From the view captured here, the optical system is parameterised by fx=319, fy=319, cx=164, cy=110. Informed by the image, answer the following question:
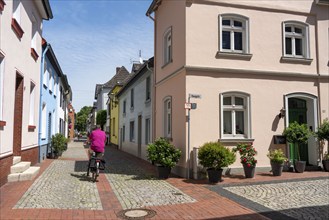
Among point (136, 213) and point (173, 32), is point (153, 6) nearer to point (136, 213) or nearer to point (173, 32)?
point (173, 32)

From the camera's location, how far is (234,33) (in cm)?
1216

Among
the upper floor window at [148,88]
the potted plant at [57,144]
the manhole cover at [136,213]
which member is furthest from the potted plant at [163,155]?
the potted plant at [57,144]

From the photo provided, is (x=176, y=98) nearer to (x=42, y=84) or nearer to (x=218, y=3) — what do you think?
(x=218, y=3)

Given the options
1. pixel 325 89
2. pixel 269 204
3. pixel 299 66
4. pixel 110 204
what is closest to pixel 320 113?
pixel 325 89

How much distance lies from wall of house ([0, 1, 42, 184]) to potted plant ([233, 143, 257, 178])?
7225 millimetres

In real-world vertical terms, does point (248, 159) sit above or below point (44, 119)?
below

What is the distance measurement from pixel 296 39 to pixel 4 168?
38.2 feet

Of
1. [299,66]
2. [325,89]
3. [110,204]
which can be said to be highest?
[299,66]

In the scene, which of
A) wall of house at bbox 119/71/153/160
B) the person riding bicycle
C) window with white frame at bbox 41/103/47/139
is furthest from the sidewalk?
wall of house at bbox 119/71/153/160

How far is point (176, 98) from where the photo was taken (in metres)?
12.2

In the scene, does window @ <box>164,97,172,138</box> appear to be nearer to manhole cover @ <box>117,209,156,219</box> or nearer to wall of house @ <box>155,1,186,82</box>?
wall of house @ <box>155,1,186,82</box>

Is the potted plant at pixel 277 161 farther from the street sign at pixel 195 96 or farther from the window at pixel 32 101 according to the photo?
the window at pixel 32 101

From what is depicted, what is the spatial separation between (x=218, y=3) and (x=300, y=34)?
3880 millimetres

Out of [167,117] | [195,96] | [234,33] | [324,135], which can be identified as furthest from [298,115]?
[167,117]
